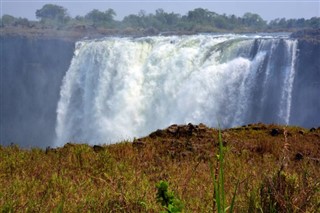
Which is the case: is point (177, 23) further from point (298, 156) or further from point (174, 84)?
point (298, 156)

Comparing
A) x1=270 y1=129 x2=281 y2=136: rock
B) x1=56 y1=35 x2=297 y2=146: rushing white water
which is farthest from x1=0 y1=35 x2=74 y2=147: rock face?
x1=270 y1=129 x2=281 y2=136: rock

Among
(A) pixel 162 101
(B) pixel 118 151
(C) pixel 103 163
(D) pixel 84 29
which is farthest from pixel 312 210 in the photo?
(D) pixel 84 29

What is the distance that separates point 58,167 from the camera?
6.36m

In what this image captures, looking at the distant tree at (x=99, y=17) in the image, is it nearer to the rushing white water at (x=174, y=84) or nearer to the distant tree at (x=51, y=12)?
the distant tree at (x=51, y=12)

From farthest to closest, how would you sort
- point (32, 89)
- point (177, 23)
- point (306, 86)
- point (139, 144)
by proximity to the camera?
point (177, 23) < point (32, 89) < point (306, 86) < point (139, 144)

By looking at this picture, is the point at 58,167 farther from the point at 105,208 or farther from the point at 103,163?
the point at 105,208

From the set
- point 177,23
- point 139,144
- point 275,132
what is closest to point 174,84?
point 275,132

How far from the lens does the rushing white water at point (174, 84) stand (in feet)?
81.7

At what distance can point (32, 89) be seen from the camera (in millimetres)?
45438

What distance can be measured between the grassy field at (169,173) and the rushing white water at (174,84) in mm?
14227

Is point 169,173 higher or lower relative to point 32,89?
higher

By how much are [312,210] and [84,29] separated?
5764cm

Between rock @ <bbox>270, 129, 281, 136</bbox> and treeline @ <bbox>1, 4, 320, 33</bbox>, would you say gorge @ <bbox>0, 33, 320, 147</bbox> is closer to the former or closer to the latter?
rock @ <bbox>270, 129, 281, 136</bbox>

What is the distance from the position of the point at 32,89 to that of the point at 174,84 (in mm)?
21660
